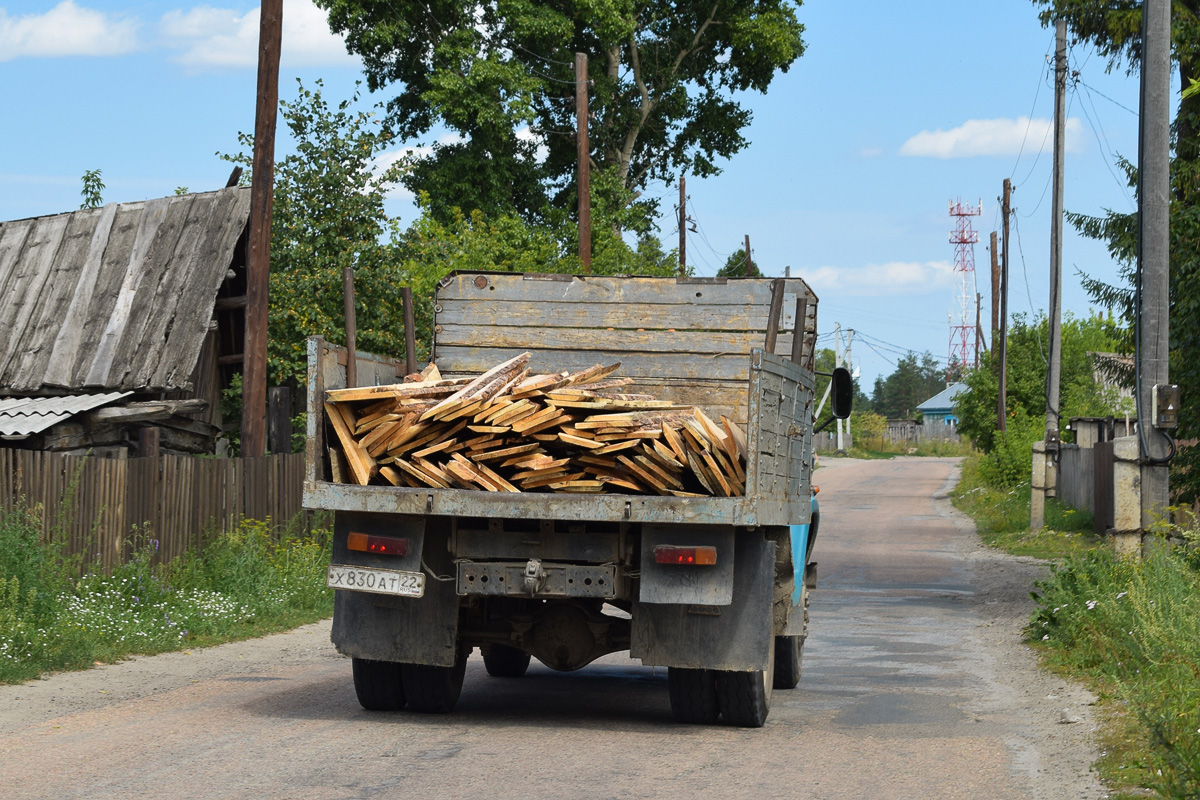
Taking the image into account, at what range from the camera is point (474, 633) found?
7527 millimetres

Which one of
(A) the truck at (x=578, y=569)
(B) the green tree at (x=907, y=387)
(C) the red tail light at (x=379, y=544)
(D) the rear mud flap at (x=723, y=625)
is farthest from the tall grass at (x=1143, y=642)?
(B) the green tree at (x=907, y=387)

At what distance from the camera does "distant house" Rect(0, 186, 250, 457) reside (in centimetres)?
1705

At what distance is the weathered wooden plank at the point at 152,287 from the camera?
17.2 metres

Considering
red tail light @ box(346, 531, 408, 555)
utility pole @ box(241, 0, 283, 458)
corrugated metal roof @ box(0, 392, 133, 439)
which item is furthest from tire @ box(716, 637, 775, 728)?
corrugated metal roof @ box(0, 392, 133, 439)

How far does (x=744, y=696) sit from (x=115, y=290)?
13.8 metres

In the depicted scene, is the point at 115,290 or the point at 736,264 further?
the point at 736,264

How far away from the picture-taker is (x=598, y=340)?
8.79 metres

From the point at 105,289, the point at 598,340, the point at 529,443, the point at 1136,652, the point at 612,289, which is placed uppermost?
the point at 105,289

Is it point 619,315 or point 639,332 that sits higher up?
point 619,315

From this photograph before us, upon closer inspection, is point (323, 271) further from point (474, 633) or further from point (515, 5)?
point (515, 5)

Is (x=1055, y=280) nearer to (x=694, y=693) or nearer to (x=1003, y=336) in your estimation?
(x=1003, y=336)

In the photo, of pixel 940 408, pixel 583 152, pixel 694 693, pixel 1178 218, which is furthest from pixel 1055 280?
pixel 940 408

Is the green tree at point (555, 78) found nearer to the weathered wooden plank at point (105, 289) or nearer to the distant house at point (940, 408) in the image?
the weathered wooden plank at point (105, 289)

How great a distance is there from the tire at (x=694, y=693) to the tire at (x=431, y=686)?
4.04ft
